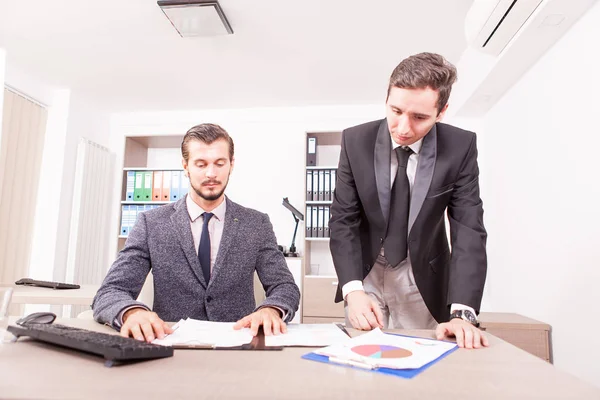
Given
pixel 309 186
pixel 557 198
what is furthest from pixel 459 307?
pixel 309 186

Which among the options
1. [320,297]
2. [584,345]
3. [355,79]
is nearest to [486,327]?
[584,345]

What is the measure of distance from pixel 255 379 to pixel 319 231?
3.26 meters

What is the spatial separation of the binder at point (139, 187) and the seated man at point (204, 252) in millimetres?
2905

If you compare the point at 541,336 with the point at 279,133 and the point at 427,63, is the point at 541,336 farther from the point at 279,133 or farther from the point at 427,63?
the point at 279,133

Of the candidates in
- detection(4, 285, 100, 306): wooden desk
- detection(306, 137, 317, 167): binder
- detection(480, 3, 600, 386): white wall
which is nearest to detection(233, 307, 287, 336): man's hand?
detection(4, 285, 100, 306): wooden desk

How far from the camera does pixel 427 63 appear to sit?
115cm

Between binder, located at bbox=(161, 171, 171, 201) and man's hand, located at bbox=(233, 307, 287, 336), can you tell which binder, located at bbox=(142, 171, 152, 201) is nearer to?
binder, located at bbox=(161, 171, 171, 201)

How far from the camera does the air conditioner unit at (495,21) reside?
200 cm

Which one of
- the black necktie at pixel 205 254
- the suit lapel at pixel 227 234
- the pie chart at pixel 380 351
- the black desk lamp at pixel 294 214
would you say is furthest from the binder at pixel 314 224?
the pie chart at pixel 380 351

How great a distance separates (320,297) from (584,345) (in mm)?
2050

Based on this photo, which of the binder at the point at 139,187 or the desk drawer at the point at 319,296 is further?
the binder at the point at 139,187

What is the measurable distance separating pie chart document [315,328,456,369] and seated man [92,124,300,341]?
0.43 metres

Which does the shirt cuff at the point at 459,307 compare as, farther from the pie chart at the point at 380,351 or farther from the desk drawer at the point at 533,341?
the desk drawer at the point at 533,341

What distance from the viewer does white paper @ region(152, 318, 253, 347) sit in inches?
34.1
